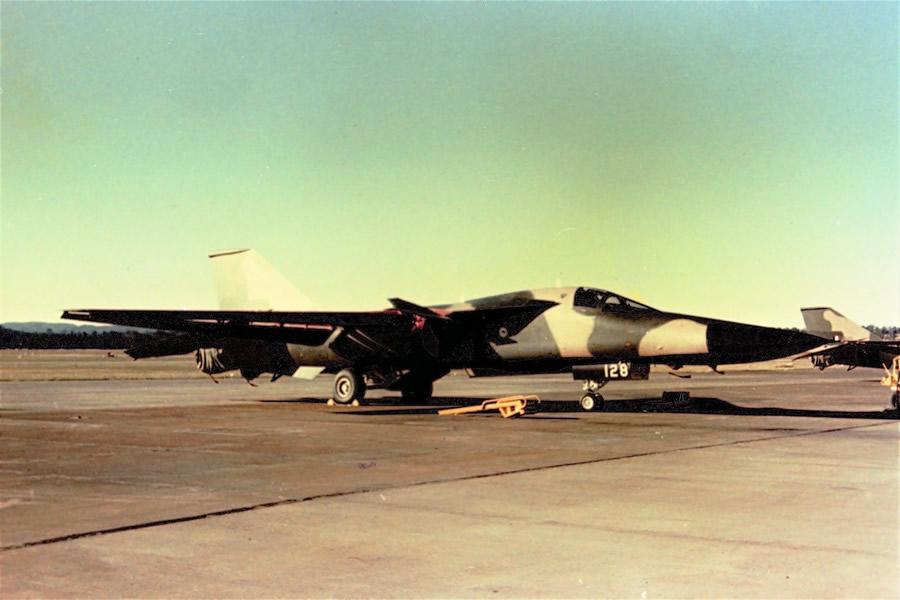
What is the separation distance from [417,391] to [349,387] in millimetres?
1787

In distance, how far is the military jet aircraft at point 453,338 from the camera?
16.8 meters

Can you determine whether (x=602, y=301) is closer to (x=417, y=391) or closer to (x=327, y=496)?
(x=417, y=391)

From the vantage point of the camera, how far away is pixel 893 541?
578 cm

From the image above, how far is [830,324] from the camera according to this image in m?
38.2

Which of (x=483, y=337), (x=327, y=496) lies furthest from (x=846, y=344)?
(x=327, y=496)

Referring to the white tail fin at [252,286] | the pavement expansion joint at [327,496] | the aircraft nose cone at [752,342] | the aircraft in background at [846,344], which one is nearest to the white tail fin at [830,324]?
the aircraft in background at [846,344]

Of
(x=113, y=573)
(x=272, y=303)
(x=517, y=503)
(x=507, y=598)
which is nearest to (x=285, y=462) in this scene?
(x=517, y=503)

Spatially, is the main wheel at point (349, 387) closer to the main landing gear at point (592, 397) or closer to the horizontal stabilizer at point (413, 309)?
the horizontal stabilizer at point (413, 309)

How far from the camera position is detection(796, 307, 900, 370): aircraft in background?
969 inches

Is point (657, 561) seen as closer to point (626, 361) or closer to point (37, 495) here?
point (37, 495)

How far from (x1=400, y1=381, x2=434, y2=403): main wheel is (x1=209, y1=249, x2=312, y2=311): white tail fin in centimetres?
321

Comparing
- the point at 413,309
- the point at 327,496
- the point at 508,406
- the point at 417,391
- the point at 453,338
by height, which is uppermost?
the point at 413,309

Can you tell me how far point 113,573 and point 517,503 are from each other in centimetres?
333

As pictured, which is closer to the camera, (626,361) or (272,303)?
(626,361)
